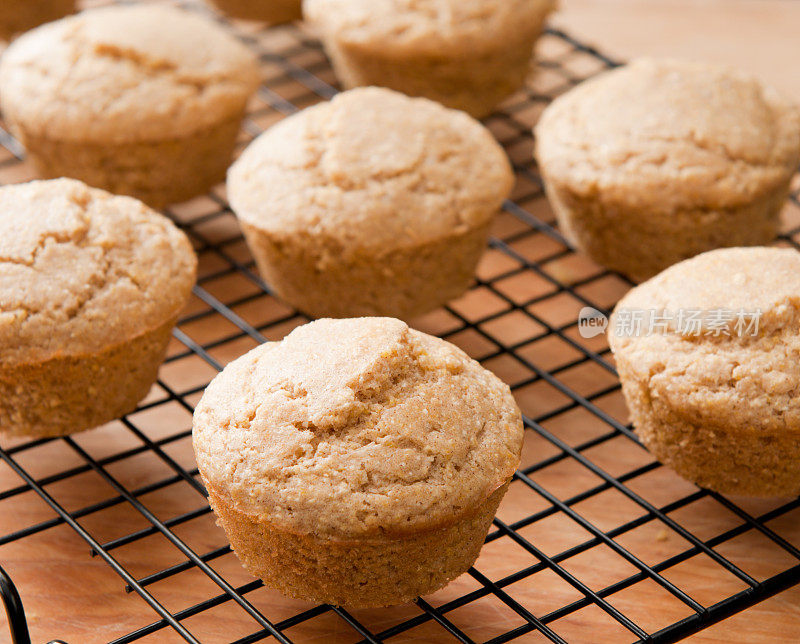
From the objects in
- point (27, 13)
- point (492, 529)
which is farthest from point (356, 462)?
point (27, 13)

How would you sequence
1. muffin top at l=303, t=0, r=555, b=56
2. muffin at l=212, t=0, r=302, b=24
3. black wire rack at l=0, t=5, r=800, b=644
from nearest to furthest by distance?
black wire rack at l=0, t=5, r=800, b=644, muffin top at l=303, t=0, r=555, b=56, muffin at l=212, t=0, r=302, b=24

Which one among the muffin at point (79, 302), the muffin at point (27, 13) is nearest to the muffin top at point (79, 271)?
the muffin at point (79, 302)

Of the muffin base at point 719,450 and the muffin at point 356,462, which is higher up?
the muffin at point 356,462

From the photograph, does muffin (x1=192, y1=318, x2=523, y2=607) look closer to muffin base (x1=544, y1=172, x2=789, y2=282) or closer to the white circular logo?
the white circular logo

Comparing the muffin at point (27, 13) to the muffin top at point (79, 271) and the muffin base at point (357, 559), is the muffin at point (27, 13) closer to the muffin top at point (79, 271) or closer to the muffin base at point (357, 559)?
the muffin top at point (79, 271)
